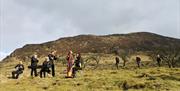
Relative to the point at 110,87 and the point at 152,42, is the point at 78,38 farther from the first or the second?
the point at 110,87

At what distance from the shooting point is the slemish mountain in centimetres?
13325

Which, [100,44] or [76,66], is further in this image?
[100,44]

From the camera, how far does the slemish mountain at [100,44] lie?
13325 cm

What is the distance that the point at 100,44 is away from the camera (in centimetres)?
14125

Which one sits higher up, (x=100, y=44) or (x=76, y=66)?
(x=100, y=44)

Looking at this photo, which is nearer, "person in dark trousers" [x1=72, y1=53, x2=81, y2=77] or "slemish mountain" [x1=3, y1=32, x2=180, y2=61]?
"person in dark trousers" [x1=72, y1=53, x2=81, y2=77]

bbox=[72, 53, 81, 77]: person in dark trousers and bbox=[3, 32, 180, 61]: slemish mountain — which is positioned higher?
bbox=[3, 32, 180, 61]: slemish mountain

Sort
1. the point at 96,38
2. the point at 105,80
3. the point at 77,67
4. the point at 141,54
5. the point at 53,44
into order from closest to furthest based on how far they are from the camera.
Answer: the point at 105,80, the point at 77,67, the point at 141,54, the point at 53,44, the point at 96,38

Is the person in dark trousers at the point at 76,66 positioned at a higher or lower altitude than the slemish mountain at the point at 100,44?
lower

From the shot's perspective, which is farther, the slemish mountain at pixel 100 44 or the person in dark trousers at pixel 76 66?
the slemish mountain at pixel 100 44

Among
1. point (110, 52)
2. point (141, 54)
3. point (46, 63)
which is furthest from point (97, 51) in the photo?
point (46, 63)

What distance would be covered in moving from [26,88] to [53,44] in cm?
11186

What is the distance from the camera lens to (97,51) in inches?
5148

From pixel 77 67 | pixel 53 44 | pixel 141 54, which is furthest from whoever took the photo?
pixel 53 44
